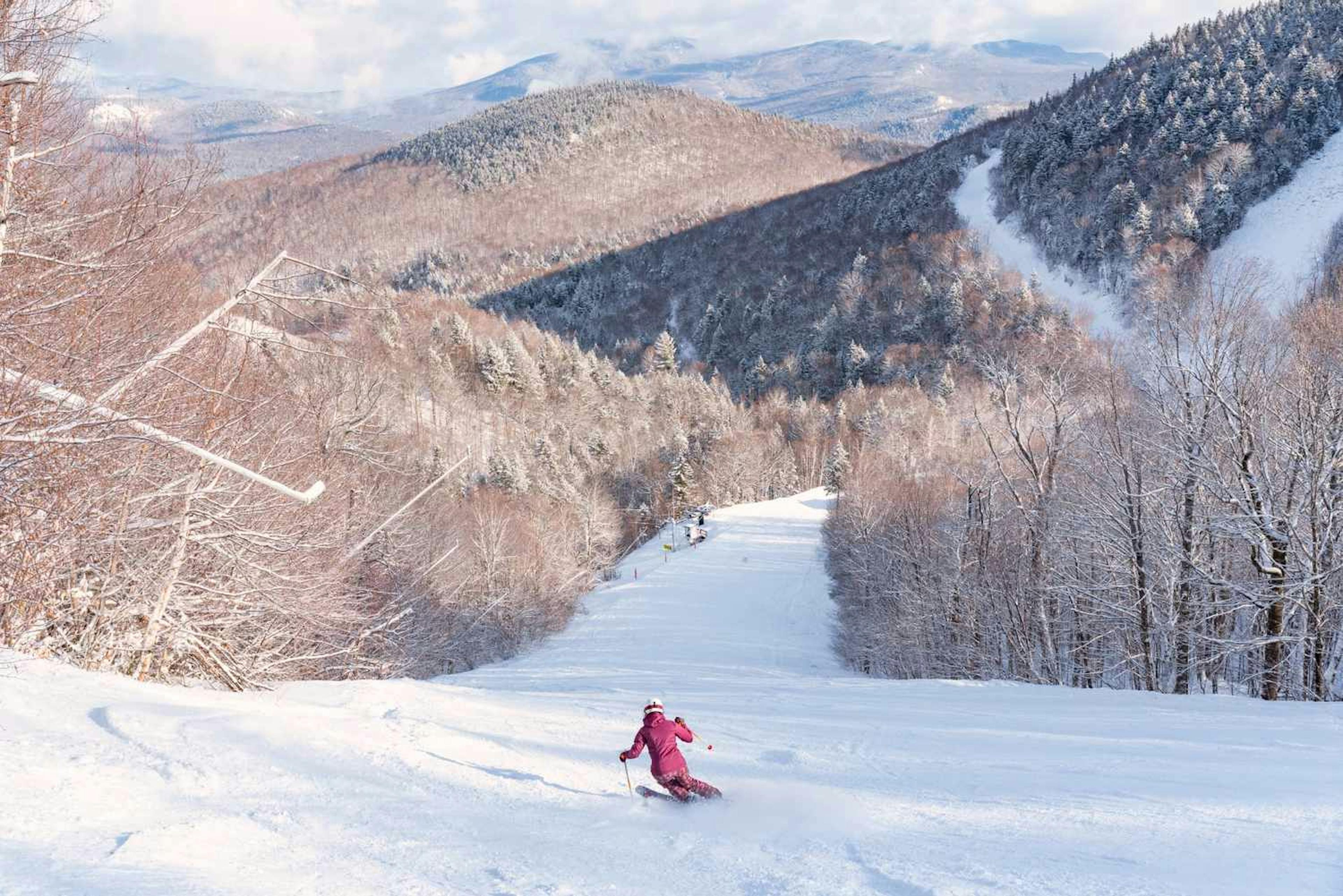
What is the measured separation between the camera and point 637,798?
5688 mm

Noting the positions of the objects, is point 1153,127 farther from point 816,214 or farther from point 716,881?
Result: point 716,881

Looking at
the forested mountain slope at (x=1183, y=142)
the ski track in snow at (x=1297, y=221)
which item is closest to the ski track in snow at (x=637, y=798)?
the ski track in snow at (x=1297, y=221)

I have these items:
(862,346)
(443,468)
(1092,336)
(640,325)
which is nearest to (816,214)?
(640,325)

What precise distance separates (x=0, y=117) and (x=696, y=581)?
3712 centimetres

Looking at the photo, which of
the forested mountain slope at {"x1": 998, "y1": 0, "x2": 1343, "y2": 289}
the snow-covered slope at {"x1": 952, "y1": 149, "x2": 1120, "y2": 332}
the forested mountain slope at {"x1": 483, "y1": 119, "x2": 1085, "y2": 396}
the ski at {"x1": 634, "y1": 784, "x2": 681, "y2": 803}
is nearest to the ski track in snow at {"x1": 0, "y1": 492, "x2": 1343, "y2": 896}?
the ski at {"x1": 634, "y1": 784, "x2": 681, "y2": 803}

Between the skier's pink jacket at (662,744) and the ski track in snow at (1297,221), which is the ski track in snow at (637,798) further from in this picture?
the ski track in snow at (1297,221)

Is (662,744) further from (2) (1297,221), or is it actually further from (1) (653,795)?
(2) (1297,221)

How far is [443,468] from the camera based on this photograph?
168ft

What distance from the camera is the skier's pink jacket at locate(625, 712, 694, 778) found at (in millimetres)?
5879

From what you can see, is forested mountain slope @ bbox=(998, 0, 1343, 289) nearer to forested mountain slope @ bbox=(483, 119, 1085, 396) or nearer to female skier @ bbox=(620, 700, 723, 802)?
forested mountain slope @ bbox=(483, 119, 1085, 396)

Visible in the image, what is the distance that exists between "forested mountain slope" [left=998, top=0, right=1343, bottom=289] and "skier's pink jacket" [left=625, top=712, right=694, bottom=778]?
8774cm

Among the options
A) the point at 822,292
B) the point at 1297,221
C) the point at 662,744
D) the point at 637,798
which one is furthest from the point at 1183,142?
the point at 637,798

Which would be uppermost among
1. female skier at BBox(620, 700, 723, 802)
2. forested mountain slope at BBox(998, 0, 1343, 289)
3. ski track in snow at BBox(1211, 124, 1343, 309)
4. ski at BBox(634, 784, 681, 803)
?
forested mountain slope at BBox(998, 0, 1343, 289)

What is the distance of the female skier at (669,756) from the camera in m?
5.82
